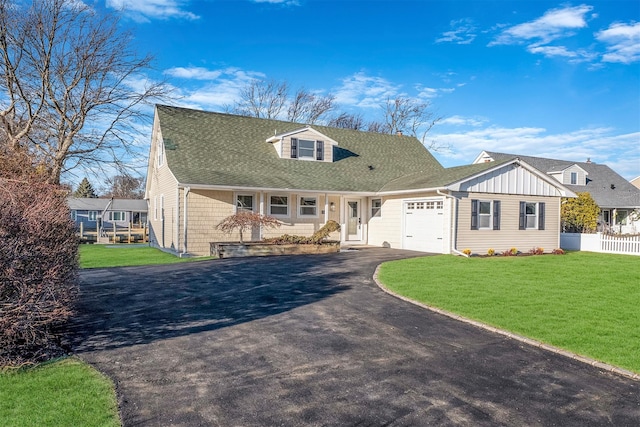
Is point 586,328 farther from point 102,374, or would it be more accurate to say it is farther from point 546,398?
point 102,374

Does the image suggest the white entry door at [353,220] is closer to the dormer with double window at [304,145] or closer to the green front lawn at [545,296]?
the dormer with double window at [304,145]

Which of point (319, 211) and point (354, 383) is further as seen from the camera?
point (319, 211)

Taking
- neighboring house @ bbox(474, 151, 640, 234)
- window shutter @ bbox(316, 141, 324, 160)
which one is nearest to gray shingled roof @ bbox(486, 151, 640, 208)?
neighboring house @ bbox(474, 151, 640, 234)

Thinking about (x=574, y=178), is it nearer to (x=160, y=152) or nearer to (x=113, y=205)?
(x=160, y=152)

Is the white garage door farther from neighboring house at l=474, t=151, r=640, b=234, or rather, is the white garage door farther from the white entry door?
neighboring house at l=474, t=151, r=640, b=234

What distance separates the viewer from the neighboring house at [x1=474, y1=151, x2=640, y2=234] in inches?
1293

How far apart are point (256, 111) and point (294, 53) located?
15.2m

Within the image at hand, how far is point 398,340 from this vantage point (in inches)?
243

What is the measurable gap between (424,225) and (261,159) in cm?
824

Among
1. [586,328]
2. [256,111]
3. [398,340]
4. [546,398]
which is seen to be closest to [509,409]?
[546,398]

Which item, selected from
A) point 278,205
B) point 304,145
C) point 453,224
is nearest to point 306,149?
point 304,145

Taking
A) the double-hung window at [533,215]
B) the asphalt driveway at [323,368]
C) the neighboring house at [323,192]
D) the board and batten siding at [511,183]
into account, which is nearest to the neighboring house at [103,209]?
the neighboring house at [323,192]

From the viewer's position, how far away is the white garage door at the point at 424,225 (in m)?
18.0

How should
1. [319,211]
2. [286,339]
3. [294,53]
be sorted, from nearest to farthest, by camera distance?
[286,339]
[319,211]
[294,53]
